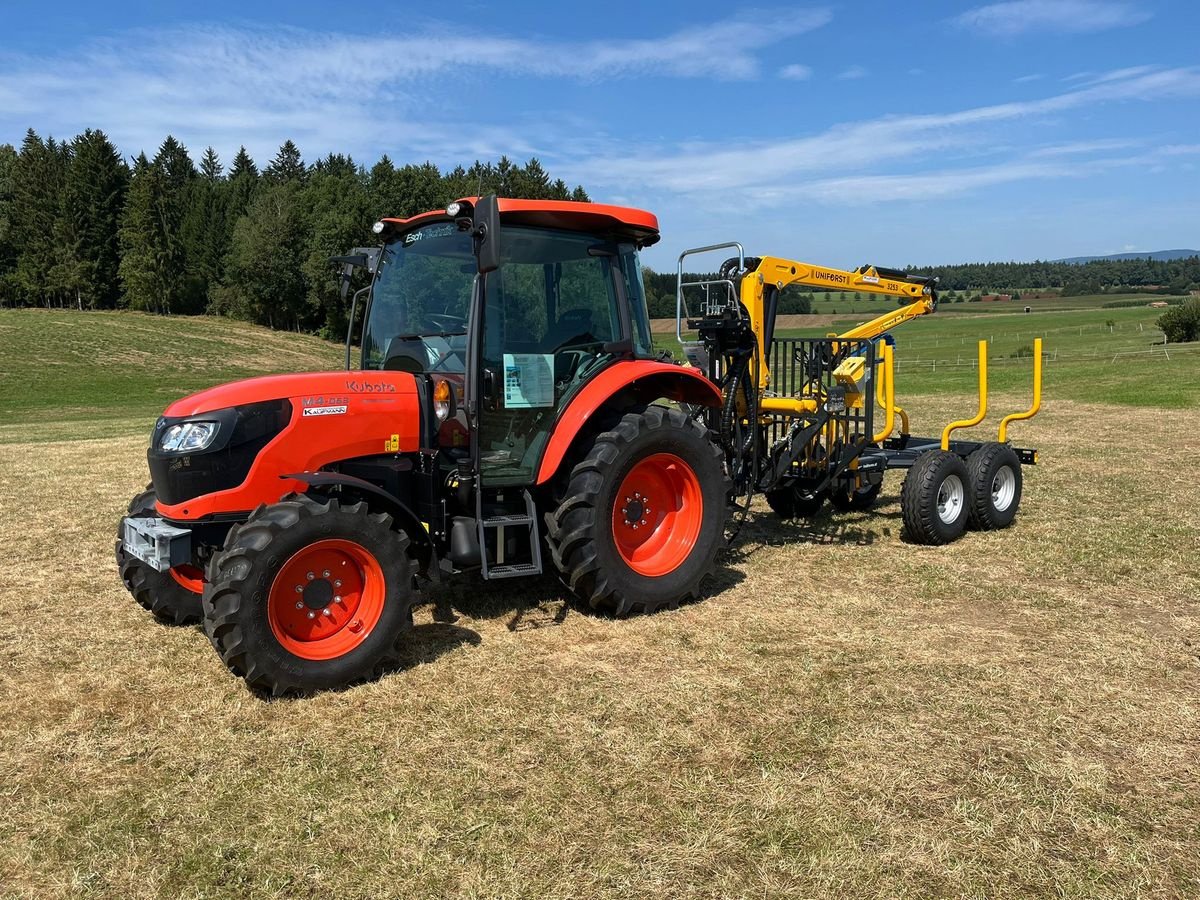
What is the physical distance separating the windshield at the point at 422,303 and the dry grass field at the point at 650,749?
163 cm

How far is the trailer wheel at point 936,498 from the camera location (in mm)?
7281

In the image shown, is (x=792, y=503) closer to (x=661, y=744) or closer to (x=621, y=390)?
(x=621, y=390)

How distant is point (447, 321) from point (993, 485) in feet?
17.4

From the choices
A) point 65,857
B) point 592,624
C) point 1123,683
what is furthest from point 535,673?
point 1123,683

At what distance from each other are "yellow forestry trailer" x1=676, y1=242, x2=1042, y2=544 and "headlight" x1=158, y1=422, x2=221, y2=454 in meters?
3.72

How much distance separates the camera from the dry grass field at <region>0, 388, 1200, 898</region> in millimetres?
3049

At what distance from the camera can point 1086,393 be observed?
854 inches

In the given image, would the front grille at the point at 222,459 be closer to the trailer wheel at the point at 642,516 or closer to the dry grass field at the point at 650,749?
the dry grass field at the point at 650,749

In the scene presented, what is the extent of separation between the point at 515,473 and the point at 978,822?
117 inches

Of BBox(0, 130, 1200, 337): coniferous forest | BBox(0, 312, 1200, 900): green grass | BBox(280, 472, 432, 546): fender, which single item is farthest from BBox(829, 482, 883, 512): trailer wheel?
BBox(0, 130, 1200, 337): coniferous forest

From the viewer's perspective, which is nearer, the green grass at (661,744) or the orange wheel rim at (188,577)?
the green grass at (661,744)

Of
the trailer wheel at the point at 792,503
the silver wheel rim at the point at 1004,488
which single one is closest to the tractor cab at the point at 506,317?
the trailer wheel at the point at 792,503

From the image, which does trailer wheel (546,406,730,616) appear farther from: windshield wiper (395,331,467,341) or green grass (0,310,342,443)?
green grass (0,310,342,443)

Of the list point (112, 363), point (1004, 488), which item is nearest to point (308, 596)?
point (1004, 488)
